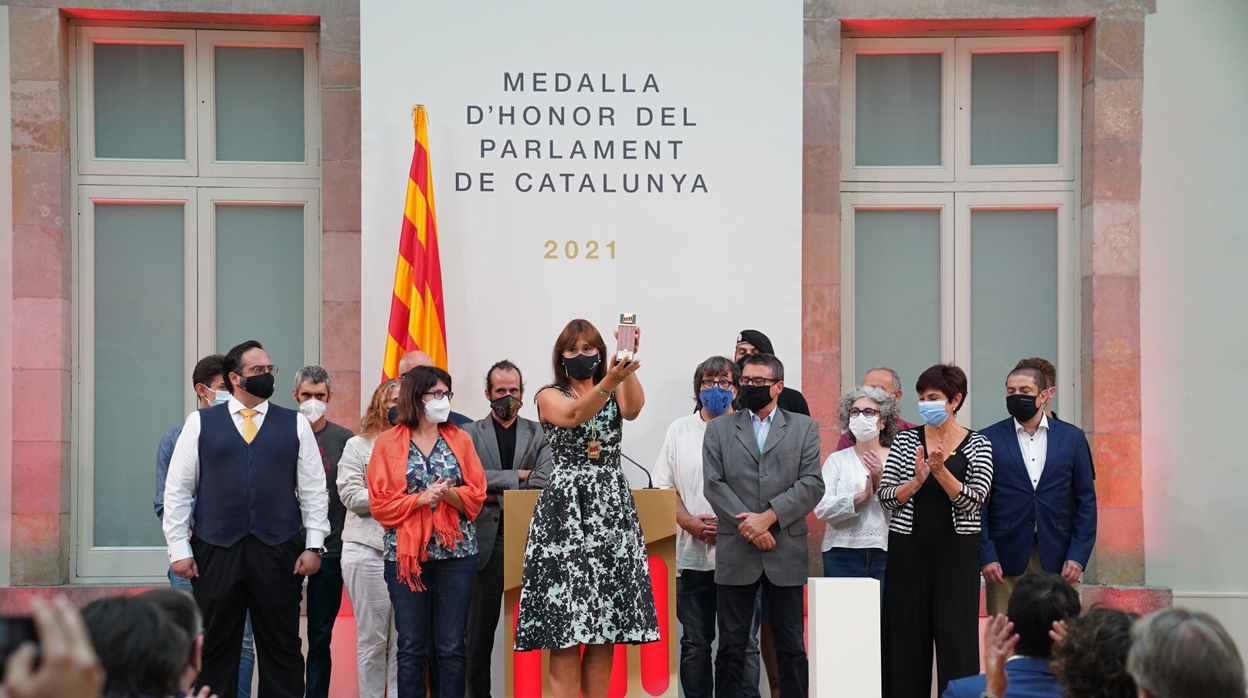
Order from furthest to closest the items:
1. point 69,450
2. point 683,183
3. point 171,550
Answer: point 69,450
point 683,183
point 171,550

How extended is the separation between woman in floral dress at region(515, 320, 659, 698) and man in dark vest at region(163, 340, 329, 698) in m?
1.13

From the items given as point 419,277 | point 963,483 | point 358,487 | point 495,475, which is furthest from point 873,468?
point 419,277

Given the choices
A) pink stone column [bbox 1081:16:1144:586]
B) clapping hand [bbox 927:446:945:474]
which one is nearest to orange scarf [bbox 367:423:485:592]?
clapping hand [bbox 927:446:945:474]

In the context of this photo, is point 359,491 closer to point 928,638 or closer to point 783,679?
point 783,679

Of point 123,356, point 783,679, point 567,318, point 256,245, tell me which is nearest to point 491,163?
point 567,318

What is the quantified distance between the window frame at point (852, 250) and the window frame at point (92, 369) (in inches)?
155

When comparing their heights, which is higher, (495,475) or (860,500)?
(495,475)

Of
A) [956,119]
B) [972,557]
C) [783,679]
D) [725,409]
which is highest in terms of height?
[956,119]

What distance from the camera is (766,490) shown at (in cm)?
581

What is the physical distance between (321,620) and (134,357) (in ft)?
7.82

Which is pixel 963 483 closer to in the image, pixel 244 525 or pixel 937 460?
pixel 937 460

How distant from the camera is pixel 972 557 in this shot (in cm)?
564

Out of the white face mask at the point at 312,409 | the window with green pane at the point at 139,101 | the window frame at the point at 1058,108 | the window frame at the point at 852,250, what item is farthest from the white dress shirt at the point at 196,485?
the window frame at the point at 1058,108

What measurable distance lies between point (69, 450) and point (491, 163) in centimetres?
303
